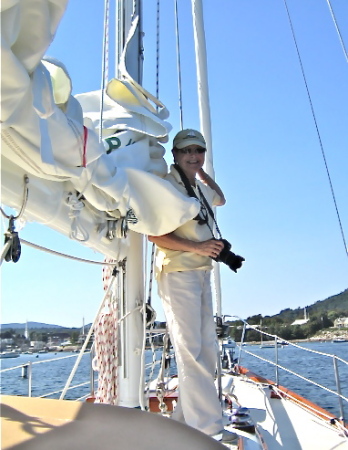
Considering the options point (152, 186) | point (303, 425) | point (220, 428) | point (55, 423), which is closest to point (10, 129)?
point (55, 423)

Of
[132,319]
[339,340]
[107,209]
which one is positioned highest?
[339,340]

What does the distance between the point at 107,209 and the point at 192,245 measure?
454 millimetres

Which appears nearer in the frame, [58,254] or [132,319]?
[58,254]

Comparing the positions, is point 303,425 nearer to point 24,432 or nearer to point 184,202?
point 184,202

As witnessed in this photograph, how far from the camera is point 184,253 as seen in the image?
1962 millimetres

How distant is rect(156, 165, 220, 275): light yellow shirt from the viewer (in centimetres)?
194

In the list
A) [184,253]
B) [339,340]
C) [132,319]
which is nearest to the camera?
[184,253]

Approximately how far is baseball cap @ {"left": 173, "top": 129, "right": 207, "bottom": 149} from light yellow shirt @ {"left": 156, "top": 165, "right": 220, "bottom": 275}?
121 mm

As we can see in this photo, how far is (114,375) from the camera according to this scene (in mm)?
2186

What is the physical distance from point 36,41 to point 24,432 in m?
0.68

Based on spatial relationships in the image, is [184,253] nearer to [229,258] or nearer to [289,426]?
[229,258]

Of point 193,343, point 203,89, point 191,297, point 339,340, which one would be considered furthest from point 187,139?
point 339,340

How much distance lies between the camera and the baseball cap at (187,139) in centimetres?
209

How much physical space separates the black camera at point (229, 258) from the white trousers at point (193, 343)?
0.11 metres
